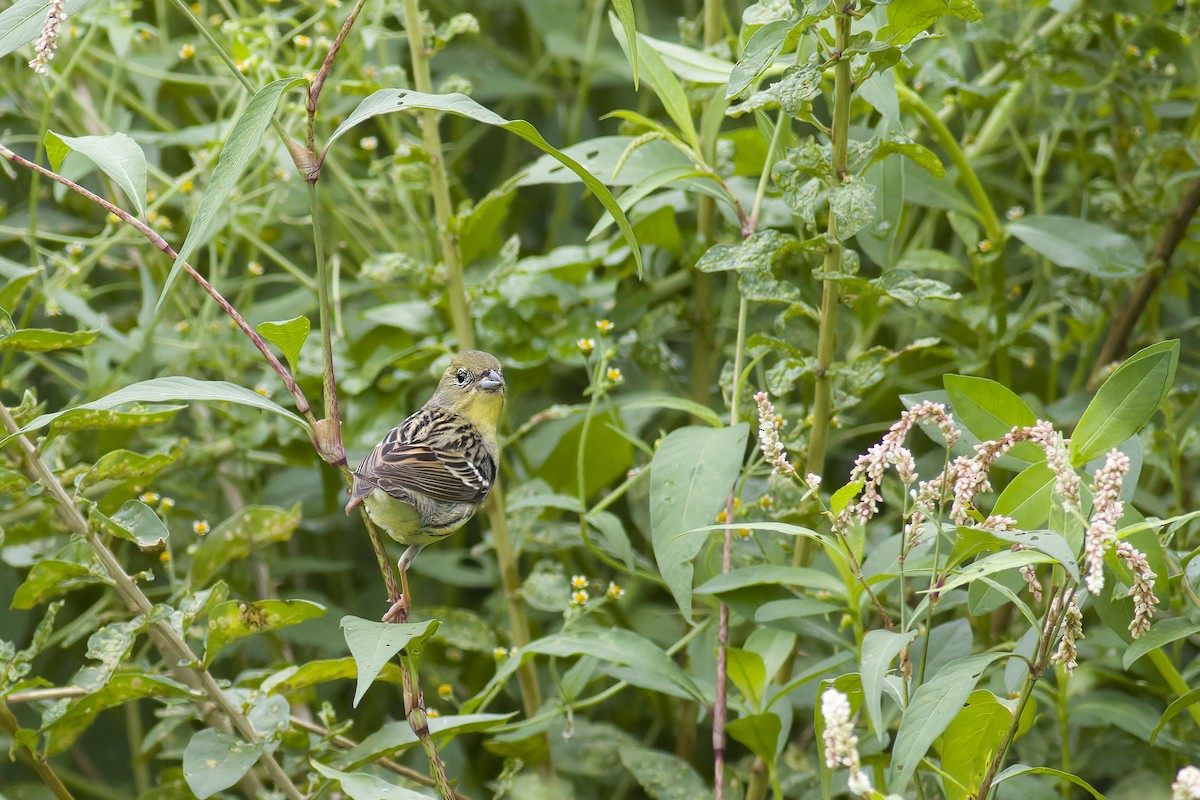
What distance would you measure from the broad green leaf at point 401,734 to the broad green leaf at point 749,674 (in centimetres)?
31

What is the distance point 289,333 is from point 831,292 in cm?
66

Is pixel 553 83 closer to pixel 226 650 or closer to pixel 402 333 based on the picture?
A: pixel 402 333

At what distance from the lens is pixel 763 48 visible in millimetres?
1240

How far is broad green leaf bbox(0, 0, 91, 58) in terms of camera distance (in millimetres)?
1086

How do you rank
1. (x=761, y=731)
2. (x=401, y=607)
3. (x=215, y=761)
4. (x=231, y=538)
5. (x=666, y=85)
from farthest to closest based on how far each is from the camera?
(x=231, y=538)
(x=666, y=85)
(x=761, y=731)
(x=215, y=761)
(x=401, y=607)

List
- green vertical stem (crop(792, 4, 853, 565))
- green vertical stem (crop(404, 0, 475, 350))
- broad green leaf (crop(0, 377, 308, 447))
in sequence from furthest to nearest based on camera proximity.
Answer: green vertical stem (crop(404, 0, 475, 350)) → green vertical stem (crop(792, 4, 853, 565)) → broad green leaf (crop(0, 377, 308, 447))

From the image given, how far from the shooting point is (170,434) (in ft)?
7.54

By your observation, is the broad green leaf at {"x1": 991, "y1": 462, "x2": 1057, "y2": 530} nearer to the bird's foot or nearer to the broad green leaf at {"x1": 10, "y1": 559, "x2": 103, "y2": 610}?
the bird's foot

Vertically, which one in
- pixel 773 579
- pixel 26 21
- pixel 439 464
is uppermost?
pixel 26 21

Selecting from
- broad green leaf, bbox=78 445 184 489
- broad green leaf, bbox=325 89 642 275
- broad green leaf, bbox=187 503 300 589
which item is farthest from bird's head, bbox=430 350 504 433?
broad green leaf, bbox=325 89 642 275

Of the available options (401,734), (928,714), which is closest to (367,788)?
(401,734)

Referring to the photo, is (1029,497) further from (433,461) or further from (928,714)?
(433,461)

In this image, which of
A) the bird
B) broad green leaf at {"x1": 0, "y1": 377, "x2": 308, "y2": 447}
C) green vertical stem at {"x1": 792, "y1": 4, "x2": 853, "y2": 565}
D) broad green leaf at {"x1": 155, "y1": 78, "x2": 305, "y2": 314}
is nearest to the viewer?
broad green leaf at {"x1": 155, "y1": 78, "x2": 305, "y2": 314}

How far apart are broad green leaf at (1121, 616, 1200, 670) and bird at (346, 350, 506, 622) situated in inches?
30.5
